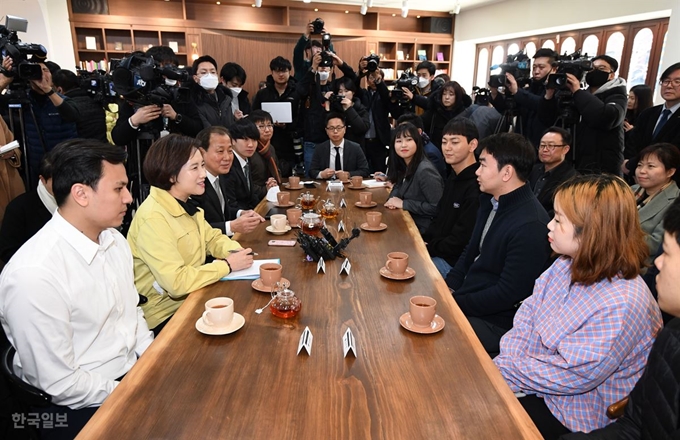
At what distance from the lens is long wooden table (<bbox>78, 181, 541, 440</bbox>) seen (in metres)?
0.94

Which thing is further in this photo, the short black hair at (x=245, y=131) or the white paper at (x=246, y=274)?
the short black hair at (x=245, y=131)

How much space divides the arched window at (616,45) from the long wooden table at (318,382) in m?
6.19

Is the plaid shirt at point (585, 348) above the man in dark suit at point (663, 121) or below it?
below

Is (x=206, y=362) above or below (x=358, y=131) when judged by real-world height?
below

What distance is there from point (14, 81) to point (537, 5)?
7003mm

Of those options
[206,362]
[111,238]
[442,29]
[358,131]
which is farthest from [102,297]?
[442,29]

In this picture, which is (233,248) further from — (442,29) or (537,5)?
(442,29)

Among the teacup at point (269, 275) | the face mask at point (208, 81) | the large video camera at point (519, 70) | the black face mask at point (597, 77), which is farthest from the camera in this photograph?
the large video camera at point (519, 70)

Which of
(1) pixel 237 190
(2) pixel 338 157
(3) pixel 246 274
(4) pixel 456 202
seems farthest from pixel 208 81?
(3) pixel 246 274

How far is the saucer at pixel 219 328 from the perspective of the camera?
1273mm

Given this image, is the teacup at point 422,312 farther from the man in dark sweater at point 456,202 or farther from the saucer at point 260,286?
the man in dark sweater at point 456,202

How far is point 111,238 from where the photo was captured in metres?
1.50

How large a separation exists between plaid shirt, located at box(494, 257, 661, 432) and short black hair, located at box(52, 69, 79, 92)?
433cm

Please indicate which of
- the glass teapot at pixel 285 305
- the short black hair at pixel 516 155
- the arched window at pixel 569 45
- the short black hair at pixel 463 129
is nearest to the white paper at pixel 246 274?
the glass teapot at pixel 285 305
